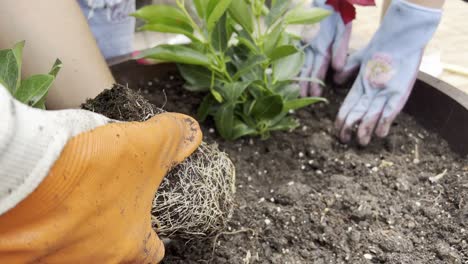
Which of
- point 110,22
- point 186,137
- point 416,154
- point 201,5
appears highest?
point 201,5

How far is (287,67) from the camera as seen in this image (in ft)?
3.17

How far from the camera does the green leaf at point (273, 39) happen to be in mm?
877

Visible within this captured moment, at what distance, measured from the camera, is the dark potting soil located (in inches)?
31.5

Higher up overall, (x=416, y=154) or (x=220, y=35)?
(x=220, y=35)

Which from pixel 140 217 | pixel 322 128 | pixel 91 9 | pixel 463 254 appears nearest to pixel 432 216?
pixel 463 254

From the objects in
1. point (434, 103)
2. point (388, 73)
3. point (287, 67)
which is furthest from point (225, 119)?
point (434, 103)

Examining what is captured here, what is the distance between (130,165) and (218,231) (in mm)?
284

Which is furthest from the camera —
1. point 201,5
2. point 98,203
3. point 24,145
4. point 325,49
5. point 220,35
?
point 325,49

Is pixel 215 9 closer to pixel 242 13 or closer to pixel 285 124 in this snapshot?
pixel 242 13

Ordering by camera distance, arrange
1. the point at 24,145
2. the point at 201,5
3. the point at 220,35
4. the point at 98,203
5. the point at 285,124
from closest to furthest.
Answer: the point at 24,145 → the point at 98,203 → the point at 201,5 → the point at 220,35 → the point at 285,124

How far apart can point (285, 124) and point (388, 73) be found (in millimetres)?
251

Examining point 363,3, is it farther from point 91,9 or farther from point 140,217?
point 91,9

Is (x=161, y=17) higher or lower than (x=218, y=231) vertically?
higher

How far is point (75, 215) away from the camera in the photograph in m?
0.49
